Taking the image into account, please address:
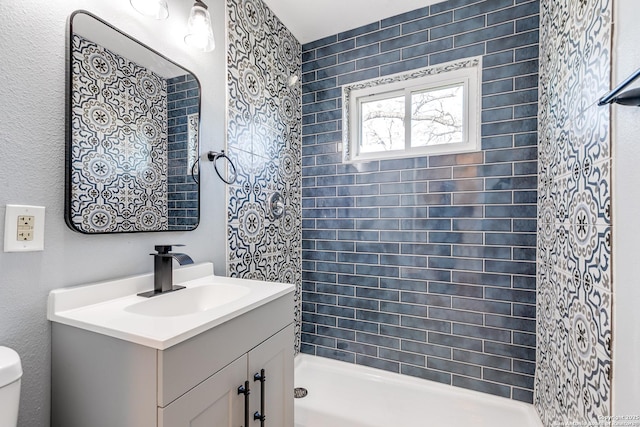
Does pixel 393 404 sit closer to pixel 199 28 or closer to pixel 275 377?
pixel 275 377

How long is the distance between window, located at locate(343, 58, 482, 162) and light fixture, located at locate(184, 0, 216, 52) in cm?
112

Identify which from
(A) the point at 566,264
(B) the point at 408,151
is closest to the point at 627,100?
(A) the point at 566,264

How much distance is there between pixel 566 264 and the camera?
119 centimetres

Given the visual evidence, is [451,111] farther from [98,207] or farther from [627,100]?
[98,207]

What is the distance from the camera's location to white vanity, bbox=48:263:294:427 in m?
0.74

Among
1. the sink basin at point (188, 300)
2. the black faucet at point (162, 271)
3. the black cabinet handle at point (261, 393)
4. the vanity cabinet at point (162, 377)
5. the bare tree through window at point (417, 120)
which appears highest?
→ the bare tree through window at point (417, 120)

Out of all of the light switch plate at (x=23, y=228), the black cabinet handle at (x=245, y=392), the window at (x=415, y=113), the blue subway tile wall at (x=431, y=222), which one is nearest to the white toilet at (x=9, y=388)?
the light switch plate at (x=23, y=228)

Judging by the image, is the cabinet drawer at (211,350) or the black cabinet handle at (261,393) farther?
the black cabinet handle at (261,393)

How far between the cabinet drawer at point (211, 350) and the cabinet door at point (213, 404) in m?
0.02

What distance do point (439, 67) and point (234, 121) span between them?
4.48 feet

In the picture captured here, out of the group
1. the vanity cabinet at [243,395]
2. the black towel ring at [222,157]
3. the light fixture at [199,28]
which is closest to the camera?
the vanity cabinet at [243,395]

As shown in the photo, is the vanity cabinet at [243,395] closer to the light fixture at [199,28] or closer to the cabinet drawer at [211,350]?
the cabinet drawer at [211,350]

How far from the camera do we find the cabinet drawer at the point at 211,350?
2.42 ft

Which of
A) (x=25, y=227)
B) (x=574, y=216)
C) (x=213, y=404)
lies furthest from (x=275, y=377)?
(x=574, y=216)
